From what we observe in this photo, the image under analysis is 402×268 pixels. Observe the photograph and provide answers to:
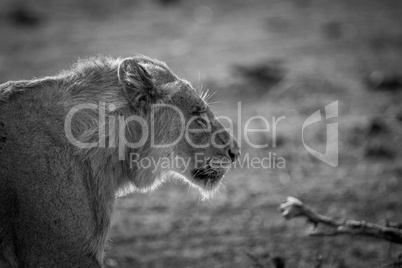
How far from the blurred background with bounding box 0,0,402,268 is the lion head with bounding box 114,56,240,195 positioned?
610mm

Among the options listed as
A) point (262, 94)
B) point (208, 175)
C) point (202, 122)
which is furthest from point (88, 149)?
point (262, 94)

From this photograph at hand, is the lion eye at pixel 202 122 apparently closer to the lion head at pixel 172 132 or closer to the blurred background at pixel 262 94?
the lion head at pixel 172 132

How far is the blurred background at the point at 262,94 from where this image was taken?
5648 millimetres

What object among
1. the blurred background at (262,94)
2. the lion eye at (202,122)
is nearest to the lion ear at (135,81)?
the lion eye at (202,122)

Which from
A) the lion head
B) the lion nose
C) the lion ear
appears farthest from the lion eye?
the lion ear

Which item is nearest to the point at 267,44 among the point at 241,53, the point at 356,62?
the point at 241,53

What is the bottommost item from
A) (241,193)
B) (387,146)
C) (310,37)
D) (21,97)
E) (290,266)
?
(290,266)

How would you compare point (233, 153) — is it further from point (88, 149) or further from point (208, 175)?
point (88, 149)

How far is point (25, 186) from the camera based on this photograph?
342cm

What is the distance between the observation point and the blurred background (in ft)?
18.5

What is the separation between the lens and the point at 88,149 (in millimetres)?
3682

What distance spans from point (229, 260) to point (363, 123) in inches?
173

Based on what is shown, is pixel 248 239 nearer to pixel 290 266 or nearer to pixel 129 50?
pixel 290 266

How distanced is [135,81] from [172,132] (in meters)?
0.50
